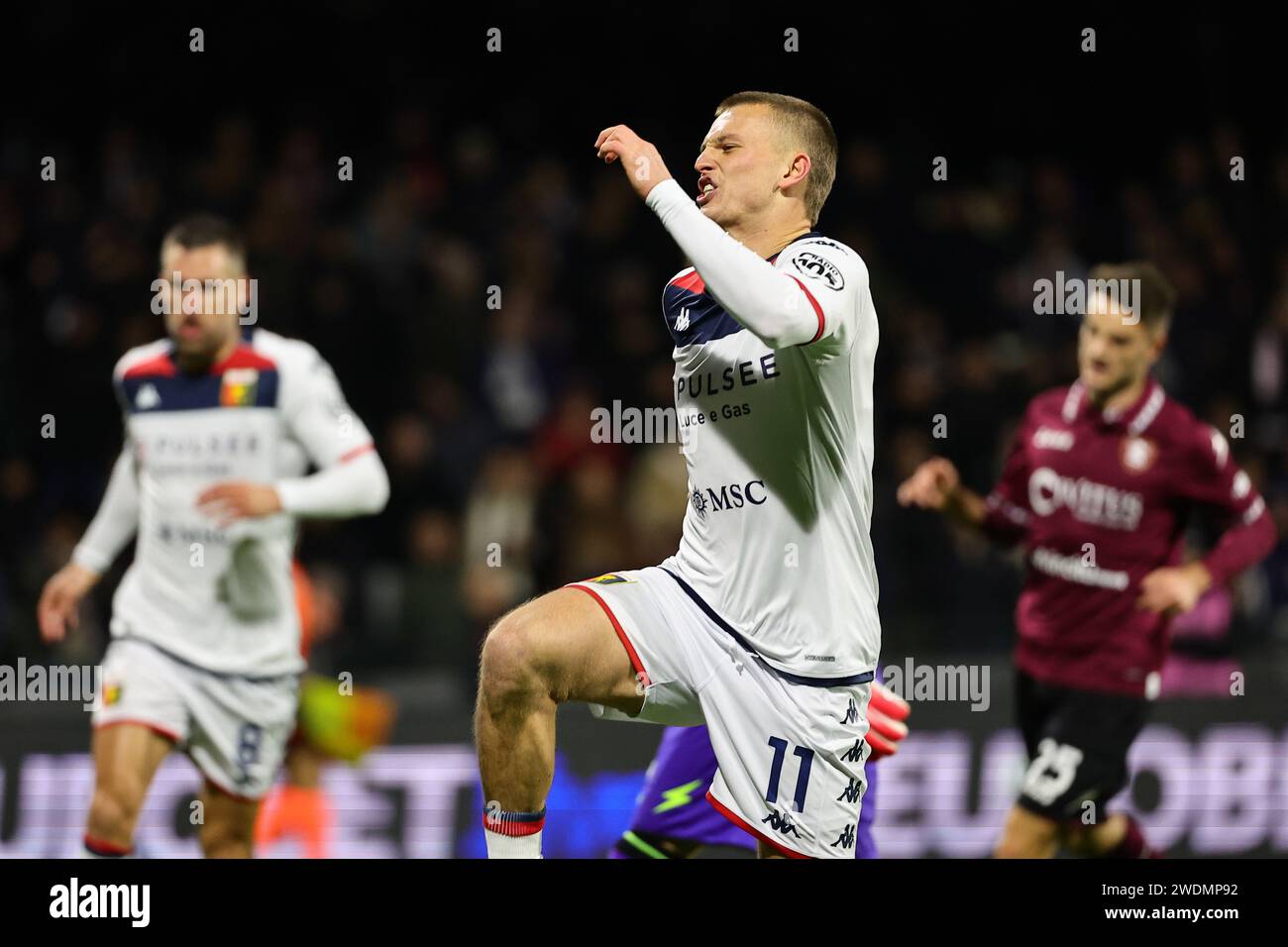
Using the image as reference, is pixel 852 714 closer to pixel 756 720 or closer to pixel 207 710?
pixel 756 720

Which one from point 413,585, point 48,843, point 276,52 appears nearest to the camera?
point 48,843

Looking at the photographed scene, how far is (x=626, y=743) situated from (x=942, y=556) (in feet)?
7.79

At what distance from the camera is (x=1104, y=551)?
6.18 metres

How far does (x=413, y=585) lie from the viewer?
8.73 meters

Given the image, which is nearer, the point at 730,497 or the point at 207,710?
the point at 730,497

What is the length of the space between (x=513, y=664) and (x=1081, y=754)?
9.32ft

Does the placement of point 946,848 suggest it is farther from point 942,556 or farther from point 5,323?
point 5,323

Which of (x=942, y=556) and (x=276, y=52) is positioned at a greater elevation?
(x=276, y=52)

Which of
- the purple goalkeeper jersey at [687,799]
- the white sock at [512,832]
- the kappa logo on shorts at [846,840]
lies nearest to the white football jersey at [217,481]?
the purple goalkeeper jersey at [687,799]

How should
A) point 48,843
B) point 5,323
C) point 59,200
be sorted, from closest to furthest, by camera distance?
point 48,843, point 5,323, point 59,200

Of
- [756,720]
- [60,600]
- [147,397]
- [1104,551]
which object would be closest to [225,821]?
[60,600]

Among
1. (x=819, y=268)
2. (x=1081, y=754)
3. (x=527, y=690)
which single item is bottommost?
(x=1081, y=754)

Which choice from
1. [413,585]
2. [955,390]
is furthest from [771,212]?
[955,390]

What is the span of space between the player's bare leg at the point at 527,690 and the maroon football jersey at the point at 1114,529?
266cm
